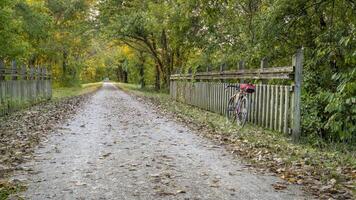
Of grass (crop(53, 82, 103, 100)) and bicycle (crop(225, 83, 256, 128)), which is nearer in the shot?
bicycle (crop(225, 83, 256, 128))

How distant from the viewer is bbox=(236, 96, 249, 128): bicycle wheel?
10.2 meters

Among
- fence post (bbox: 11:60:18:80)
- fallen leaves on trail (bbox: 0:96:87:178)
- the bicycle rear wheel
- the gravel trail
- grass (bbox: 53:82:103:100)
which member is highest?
fence post (bbox: 11:60:18:80)

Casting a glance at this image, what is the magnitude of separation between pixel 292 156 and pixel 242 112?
12.7 ft

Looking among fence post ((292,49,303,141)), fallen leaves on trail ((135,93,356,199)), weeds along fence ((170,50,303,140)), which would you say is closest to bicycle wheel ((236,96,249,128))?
weeds along fence ((170,50,303,140))

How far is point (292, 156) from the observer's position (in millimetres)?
6566

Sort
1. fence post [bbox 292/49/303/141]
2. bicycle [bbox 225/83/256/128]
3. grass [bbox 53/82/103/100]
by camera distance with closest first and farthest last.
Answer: fence post [bbox 292/49/303/141] → bicycle [bbox 225/83/256/128] → grass [bbox 53/82/103/100]

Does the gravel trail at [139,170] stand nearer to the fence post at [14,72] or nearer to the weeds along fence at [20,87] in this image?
the weeds along fence at [20,87]

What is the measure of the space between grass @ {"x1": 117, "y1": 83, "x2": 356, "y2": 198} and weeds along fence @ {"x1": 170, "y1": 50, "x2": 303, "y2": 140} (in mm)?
359

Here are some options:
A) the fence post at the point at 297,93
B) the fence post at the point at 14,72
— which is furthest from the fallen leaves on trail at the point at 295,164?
the fence post at the point at 14,72

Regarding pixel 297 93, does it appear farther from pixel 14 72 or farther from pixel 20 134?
pixel 14 72

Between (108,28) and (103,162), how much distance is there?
23.1 metres

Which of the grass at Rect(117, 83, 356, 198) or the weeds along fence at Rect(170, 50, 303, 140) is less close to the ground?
the weeds along fence at Rect(170, 50, 303, 140)

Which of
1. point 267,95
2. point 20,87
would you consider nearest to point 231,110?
point 267,95

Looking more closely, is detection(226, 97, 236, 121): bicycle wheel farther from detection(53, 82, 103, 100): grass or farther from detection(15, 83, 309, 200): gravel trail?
detection(53, 82, 103, 100): grass
